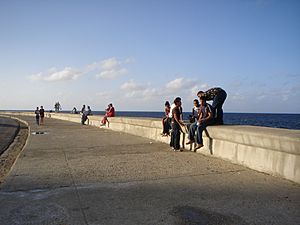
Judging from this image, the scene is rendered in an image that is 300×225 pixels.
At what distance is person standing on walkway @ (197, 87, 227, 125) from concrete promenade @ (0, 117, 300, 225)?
1.87 metres

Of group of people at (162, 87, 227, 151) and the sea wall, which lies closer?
the sea wall

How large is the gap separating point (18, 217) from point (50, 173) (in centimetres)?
253

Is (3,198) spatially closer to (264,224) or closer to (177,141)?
(264,224)

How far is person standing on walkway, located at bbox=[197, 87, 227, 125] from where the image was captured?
8.89 meters

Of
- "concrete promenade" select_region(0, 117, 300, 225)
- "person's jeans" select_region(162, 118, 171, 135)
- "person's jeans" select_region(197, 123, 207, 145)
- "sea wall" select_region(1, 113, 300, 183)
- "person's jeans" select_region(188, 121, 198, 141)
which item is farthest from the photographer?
"person's jeans" select_region(162, 118, 171, 135)

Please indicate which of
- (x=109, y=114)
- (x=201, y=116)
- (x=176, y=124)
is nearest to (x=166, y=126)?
(x=176, y=124)

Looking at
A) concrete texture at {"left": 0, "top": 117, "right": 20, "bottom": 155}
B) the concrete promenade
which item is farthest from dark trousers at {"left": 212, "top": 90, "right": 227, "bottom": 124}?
concrete texture at {"left": 0, "top": 117, "right": 20, "bottom": 155}

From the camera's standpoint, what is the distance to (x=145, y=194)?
481cm

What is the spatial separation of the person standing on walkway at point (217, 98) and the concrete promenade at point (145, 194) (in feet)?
6.14

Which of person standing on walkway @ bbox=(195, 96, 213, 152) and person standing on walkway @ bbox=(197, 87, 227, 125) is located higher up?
person standing on walkway @ bbox=(197, 87, 227, 125)

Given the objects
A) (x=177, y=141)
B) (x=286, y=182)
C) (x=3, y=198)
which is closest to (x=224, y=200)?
(x=286, y=182)

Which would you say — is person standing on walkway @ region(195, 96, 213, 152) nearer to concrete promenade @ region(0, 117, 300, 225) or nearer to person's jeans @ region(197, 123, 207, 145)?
person's jeans @ region(197, 123, 207, 145)

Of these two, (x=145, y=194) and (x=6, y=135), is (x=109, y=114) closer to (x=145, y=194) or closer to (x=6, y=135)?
(x=6, y=135)

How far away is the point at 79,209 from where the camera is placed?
412 cm
